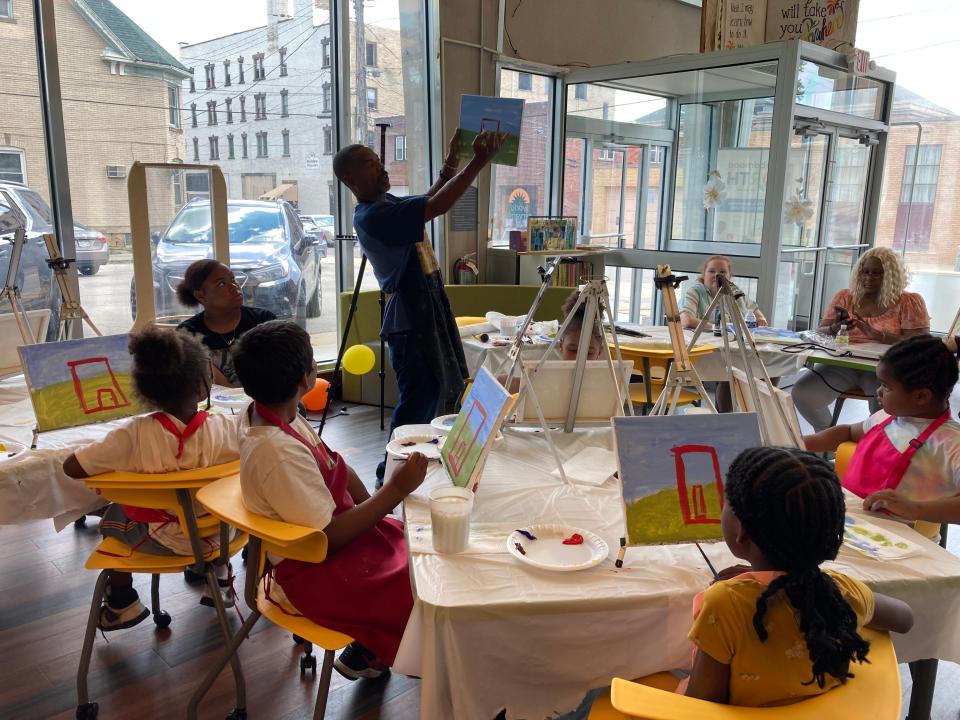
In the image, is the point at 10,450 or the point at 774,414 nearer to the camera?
the point at 774,414

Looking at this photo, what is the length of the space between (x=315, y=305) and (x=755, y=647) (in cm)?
492

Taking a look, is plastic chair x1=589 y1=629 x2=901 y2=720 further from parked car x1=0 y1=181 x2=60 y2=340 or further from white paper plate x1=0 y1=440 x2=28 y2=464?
parked car x1=0 y1=181 x2=60 y2=340

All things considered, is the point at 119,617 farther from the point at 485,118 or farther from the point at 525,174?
the point at 525,174

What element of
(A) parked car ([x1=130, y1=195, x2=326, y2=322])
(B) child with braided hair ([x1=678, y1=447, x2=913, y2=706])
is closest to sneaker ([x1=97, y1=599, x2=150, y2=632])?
(B) child with braided hair ([x1=678, y1=447, x2=913, y2=706])

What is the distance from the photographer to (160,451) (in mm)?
1934

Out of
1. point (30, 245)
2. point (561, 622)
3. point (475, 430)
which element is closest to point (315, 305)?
point (30, 245)

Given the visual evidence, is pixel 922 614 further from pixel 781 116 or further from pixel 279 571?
pixel 781 116

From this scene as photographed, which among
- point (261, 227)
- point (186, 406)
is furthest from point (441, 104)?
point (186, 406)

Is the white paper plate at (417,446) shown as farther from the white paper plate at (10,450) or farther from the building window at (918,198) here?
the building window at (918,198)

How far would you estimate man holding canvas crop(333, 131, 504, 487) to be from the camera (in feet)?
9.64

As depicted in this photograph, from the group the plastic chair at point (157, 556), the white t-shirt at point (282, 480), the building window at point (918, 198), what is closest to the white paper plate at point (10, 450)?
the plastic chair at point (157, 556)

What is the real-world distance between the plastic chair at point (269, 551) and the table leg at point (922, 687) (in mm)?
1279

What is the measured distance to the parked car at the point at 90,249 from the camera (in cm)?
444

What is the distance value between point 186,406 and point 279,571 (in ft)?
1.99
